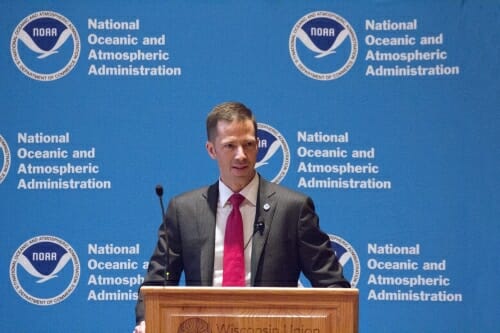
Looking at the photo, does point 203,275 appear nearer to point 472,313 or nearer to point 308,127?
point 308,127

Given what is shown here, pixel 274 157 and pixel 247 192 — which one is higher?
pixel 274 157

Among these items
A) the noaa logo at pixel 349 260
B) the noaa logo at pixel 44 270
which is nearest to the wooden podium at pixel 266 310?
the noaa logo at pixel 349 260

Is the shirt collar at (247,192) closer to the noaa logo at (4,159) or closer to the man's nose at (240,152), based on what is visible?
the man's nose at (240,152)

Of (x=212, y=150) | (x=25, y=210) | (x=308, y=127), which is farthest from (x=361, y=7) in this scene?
(x=25, y=210)

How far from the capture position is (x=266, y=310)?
2.53 metres

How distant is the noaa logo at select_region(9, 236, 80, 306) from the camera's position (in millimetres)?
4707

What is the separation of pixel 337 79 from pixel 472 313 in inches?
62.2

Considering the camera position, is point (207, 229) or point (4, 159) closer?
point (207, 229)

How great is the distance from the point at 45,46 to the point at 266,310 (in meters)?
2.83

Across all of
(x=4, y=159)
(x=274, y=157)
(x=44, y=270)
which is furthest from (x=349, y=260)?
(x=4, y=159)

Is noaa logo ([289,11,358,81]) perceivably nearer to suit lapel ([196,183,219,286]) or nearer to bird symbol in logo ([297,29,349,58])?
bird symbol in logo ([297,29,349,58])

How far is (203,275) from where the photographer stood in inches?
130

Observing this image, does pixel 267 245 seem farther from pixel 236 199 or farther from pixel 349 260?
pixel 349 260

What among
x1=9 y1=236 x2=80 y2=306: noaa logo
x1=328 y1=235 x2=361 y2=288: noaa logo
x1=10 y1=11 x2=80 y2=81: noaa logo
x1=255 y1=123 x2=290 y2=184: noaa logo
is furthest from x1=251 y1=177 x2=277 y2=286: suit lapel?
x1=10 y1=11 x2=80 y2=81: noaa logo
